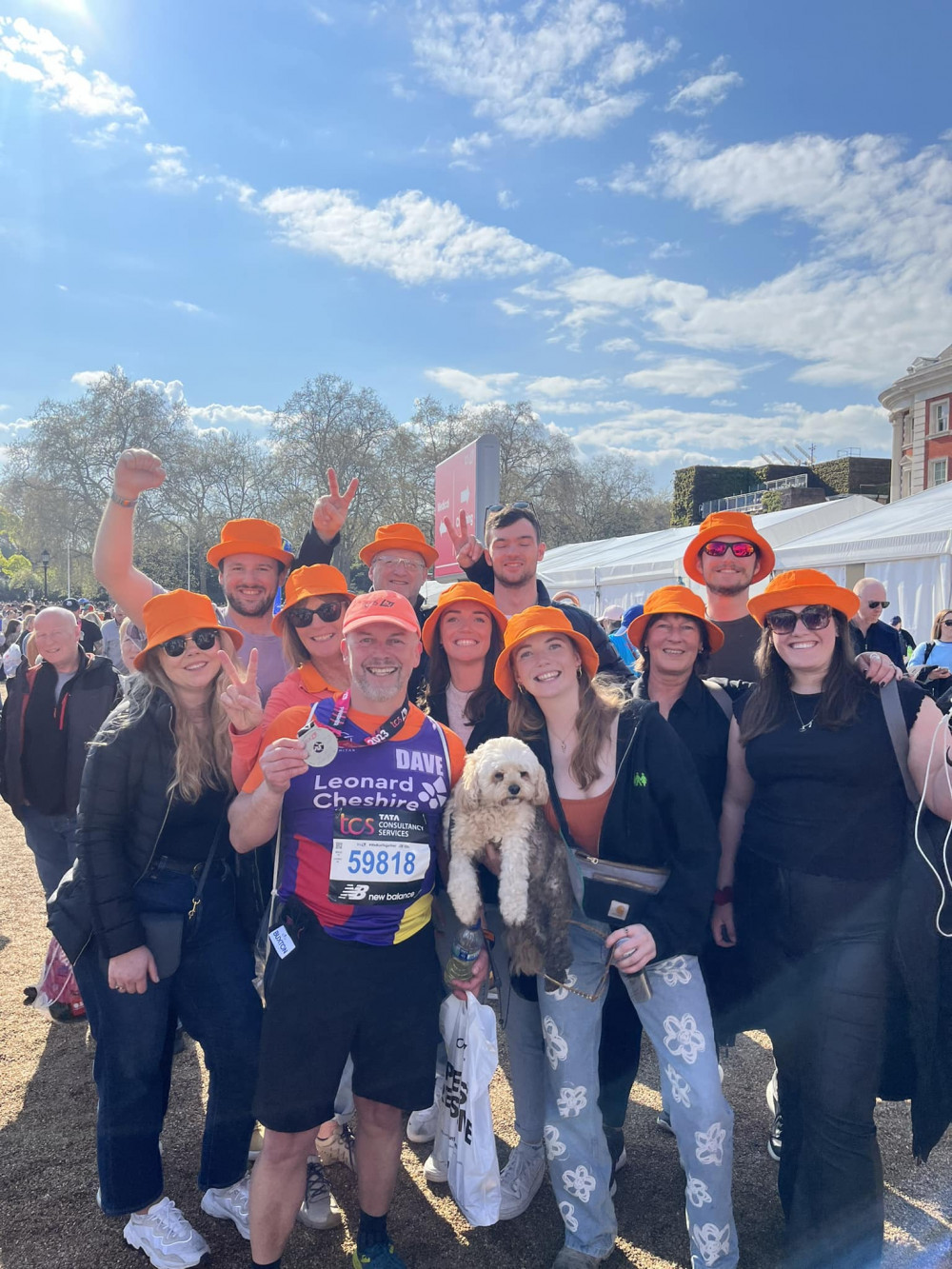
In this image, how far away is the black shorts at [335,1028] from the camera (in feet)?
7.43

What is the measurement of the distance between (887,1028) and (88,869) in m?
2.58

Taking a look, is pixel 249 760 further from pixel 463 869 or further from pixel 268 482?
pixel 268 482

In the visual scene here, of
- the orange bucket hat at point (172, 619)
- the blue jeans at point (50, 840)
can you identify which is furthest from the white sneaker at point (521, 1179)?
the blue jeans at point (50, 840)

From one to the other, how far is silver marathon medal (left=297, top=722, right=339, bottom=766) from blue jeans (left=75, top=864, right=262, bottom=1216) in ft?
2.31

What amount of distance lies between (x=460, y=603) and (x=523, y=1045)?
5.53 ft

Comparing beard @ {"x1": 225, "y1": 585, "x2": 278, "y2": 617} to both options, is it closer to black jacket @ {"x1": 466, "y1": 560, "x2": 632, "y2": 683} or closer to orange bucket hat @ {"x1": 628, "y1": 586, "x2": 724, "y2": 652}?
black jacket @ {"x1": 466, "y1": 560, "x2": 632, "y2": 683}

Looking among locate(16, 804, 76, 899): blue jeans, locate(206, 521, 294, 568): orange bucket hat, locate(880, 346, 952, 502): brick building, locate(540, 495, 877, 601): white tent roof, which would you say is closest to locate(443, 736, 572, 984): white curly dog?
locate(206, 521, 294, 568): orange bucket hat

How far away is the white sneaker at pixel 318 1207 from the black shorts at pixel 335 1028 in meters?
0.74

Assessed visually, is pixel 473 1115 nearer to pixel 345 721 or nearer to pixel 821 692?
pixel 345 721

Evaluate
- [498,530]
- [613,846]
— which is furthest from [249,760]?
[498,530]

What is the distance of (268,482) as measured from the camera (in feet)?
140

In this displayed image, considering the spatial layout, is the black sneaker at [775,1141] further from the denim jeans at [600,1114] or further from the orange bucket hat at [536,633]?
the orange bucket hat at [536,633]

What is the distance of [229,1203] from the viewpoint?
2.75 meters

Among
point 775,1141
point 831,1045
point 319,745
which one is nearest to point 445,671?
point 319,745
